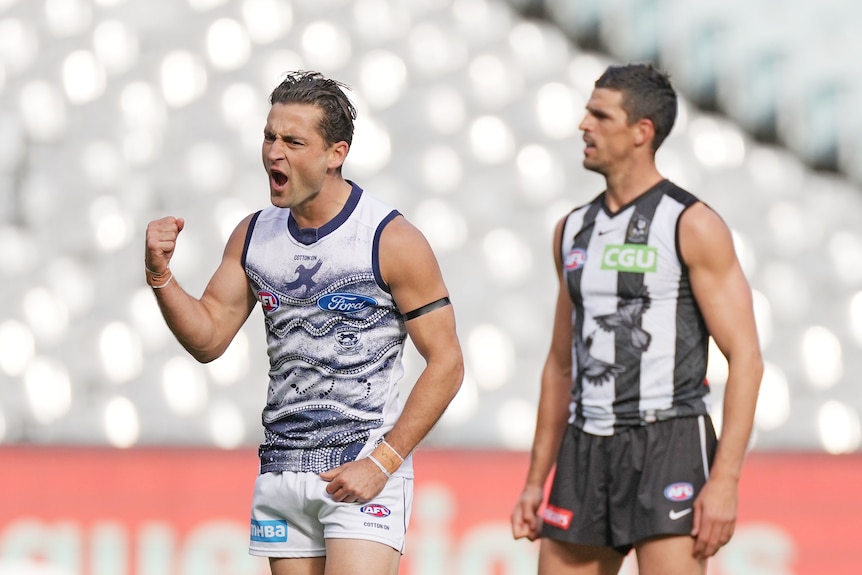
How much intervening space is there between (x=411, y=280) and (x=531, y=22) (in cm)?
472

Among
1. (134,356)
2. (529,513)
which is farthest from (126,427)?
(529,513)

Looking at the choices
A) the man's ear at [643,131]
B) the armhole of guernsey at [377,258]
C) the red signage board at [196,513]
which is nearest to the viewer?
the armhole of guernsey at [377,258]

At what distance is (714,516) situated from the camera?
9.80ft

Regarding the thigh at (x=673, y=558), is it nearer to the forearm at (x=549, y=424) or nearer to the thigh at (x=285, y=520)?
the forearm at (x=549, y=424)

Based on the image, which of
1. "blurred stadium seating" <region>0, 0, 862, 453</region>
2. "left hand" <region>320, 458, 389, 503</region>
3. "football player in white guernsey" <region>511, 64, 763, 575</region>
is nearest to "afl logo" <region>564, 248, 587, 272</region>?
"football player in white guernsey" <region>511, 64, 763, 575</region>

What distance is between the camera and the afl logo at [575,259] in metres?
3.28

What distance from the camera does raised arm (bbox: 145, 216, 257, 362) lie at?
9.38ft

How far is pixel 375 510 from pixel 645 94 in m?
1.29

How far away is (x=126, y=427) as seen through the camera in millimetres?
5836

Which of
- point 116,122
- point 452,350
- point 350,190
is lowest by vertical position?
point 452,350

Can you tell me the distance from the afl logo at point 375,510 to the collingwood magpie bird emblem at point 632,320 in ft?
2.45

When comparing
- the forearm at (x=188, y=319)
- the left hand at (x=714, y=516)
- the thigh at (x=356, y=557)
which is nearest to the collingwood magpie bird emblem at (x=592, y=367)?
the left hand at (x=714, y=516)

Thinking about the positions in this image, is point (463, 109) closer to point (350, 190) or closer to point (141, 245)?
point (141, 245)

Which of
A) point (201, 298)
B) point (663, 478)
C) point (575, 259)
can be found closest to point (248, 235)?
point (201, 298)
